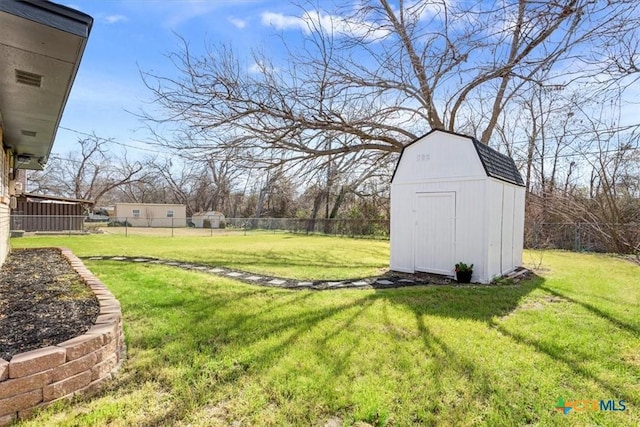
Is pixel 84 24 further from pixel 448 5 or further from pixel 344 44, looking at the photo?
pixel 344 44

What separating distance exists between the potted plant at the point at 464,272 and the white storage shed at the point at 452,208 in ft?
0.61

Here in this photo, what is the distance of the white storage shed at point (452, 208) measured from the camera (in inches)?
241

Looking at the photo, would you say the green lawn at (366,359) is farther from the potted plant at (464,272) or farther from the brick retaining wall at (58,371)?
the potted plant at (464,272)

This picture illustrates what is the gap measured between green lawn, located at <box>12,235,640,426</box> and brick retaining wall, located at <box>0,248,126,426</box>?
0.37 ft

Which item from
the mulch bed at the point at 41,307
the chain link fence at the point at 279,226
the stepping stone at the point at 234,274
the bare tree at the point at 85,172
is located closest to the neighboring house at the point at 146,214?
the bare tree at the point at 85,172

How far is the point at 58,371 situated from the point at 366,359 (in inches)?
83.9

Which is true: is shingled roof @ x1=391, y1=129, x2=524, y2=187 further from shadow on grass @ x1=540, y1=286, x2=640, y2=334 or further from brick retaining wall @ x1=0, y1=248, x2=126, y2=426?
brick retaining wall @ x1=0, y1=248, x2=126, y2=426

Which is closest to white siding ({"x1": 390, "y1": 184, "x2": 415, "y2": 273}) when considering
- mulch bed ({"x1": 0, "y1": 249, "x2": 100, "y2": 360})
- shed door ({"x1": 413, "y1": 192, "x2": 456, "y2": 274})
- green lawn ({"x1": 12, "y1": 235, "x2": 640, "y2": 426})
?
shed door ({"x1": 413, "y1": 192, "x2": 456, "y2": 274})

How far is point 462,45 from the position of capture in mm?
3742

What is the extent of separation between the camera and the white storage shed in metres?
6.12

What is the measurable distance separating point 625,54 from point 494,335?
2851mm

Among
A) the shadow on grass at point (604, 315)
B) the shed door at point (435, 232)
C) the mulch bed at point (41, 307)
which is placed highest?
the shed door at point (435, 232)

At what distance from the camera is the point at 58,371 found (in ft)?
6.88

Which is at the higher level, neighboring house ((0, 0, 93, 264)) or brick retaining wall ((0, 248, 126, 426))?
neighboring house ((0, 0, 93, 264))
